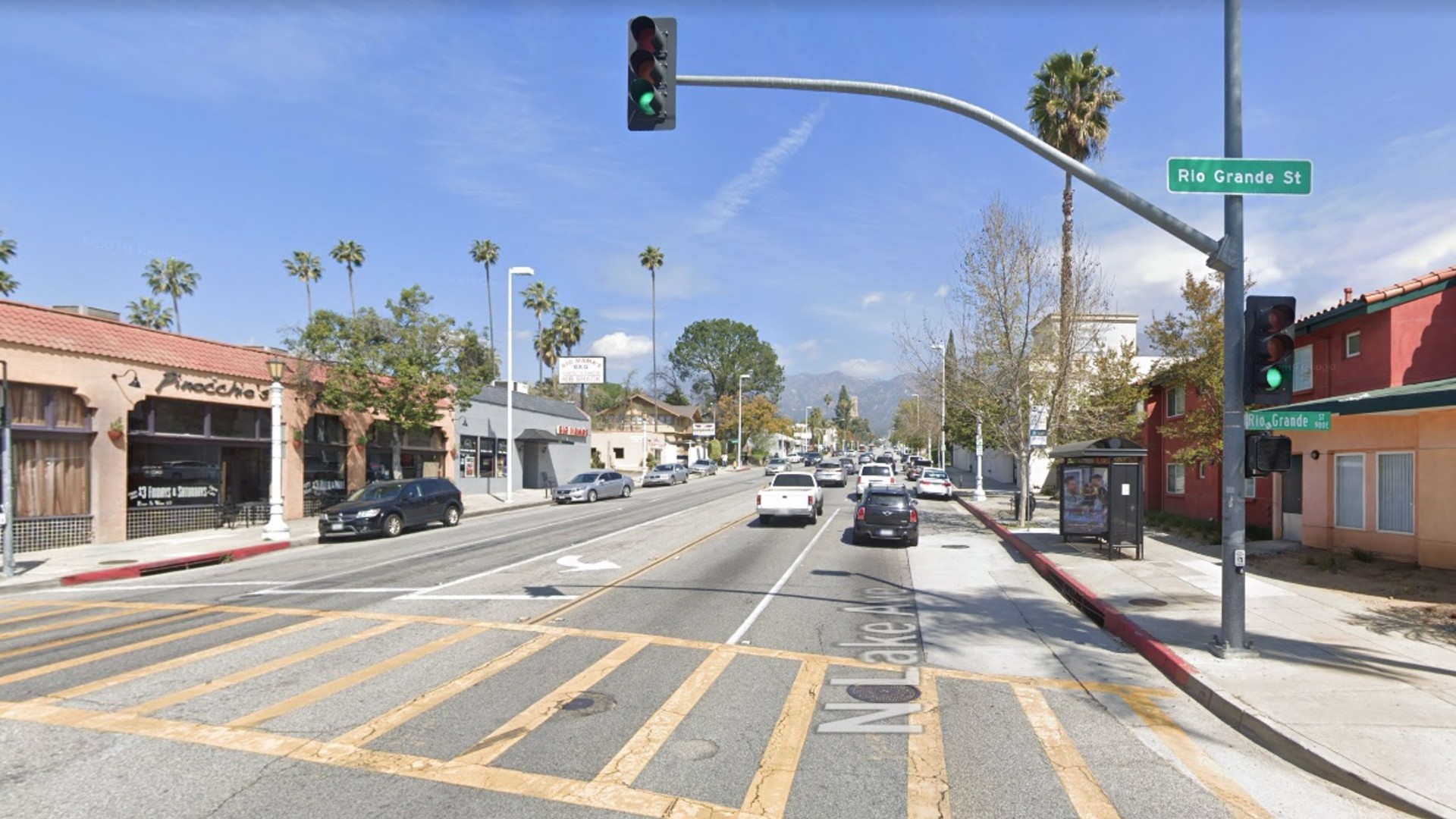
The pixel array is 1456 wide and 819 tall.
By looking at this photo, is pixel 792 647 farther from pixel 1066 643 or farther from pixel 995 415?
pixel 995 415

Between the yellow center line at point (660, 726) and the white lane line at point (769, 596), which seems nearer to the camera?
the yellow center line at point (660, 726)

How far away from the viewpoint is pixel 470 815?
486 cm

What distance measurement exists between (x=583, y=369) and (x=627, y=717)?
184 ft

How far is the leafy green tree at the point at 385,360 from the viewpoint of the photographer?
2664 cm

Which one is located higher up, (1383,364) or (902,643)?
(1383,364)

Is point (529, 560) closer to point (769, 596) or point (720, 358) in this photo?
point (769, 596)

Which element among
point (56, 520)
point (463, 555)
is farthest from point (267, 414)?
point (463, 555)

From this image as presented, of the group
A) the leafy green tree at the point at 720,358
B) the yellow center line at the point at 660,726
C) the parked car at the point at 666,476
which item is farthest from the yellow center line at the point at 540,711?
the leafy green tree at the point at 720,358

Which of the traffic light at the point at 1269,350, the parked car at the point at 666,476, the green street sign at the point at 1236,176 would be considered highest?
the green street sign at the point at 1236,176

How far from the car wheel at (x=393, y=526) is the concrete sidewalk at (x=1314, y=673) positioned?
17913 millimetres

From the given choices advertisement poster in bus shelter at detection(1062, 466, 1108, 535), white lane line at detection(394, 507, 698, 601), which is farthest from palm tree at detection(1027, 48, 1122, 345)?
white lane line at detection(394, 507, 698, 601)

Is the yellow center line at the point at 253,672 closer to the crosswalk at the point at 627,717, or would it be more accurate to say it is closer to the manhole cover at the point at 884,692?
the crosswalk at the point at 627,717

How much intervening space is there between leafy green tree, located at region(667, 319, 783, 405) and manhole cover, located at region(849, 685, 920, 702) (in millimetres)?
96587

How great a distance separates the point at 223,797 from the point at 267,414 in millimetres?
23536
